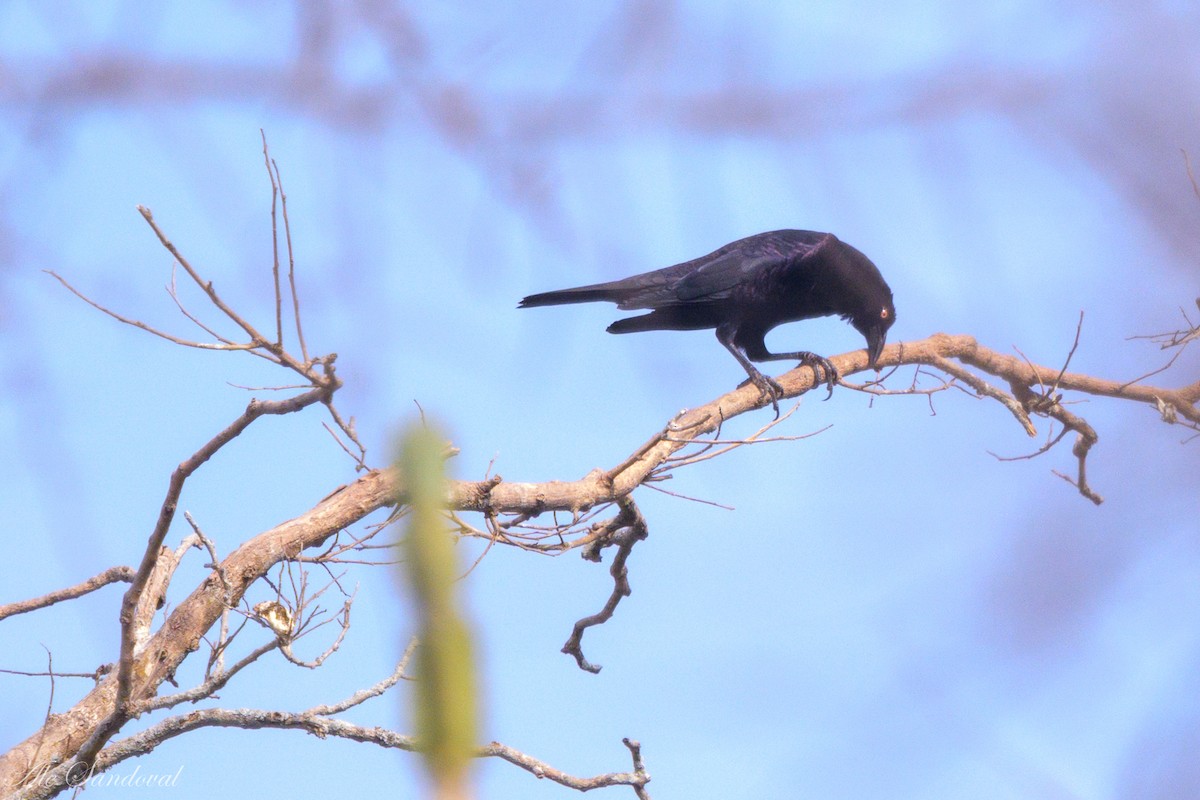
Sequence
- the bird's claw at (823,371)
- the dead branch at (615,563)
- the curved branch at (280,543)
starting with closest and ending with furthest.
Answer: the curved branch at (280,543), the dead branch at (615,563), the bird's claw at (823,371)

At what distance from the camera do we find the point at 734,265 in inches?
178

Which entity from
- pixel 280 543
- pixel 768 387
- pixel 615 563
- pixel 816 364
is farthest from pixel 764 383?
pixel 280 543

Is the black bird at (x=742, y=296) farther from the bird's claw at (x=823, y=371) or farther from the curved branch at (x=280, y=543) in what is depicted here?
the curved branch at (x=280, y=543)

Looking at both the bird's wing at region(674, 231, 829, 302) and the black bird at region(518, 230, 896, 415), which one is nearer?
the black bird at region(518, 230, 896, 415)

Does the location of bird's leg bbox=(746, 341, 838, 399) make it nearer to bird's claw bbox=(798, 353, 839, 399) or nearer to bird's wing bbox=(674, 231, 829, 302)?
bird's claw bbox=(798, 353, 839, 399)

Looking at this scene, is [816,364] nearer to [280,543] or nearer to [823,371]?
[823,371]

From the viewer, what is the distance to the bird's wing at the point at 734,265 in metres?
4.42

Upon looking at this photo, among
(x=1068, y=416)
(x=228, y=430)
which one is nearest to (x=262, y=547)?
(x=228, y=430)

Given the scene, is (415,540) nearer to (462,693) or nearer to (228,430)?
(462,693)

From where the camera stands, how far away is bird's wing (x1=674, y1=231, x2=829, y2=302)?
4422 millimetres

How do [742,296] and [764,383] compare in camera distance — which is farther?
[742,296]

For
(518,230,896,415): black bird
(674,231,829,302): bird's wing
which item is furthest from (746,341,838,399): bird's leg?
(674,231,829,302): bird's wing

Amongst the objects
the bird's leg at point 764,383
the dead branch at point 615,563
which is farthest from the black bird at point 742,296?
the dead branch at point 615,563

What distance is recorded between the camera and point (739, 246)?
15.3 ft
